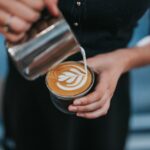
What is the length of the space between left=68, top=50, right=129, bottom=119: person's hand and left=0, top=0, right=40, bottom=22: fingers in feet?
0.59

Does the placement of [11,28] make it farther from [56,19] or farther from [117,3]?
[117,3]

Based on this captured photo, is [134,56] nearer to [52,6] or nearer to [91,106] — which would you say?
[91,106]

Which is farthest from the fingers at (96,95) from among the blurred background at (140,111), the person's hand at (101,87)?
the blurred background at (140,111)

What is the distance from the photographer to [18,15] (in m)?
0.58

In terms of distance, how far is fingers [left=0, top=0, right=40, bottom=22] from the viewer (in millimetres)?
569

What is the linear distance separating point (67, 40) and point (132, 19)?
283 mm

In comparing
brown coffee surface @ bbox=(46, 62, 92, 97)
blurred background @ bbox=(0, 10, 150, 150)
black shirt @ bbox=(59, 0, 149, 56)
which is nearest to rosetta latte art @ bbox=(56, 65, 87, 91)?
brown coffee surface @ bbox=(46, 62, 92, 97)

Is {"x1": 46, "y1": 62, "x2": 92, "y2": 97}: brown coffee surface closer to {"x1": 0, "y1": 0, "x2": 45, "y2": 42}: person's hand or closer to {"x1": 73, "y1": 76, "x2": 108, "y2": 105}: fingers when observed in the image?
{"x1": 73, "y1": 76, "x2": 108, "y2": 105}: fingers

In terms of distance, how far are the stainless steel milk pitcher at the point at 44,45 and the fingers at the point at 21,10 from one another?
29 millimetres

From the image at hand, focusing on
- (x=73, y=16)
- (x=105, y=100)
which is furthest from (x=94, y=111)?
(x=73, y=16)

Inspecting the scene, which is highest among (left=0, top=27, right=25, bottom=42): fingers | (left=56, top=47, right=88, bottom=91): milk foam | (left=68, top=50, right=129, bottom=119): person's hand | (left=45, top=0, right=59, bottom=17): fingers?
(left=45, top=0, right=59, bottom=17): fingers

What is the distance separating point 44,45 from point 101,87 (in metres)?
0.18

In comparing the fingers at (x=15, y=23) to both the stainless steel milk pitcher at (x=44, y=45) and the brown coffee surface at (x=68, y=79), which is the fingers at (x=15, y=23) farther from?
the brown coffee surface at (x=68, y=79)

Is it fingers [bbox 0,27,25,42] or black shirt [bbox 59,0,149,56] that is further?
black shirt [bbox 59,0,149,56]
